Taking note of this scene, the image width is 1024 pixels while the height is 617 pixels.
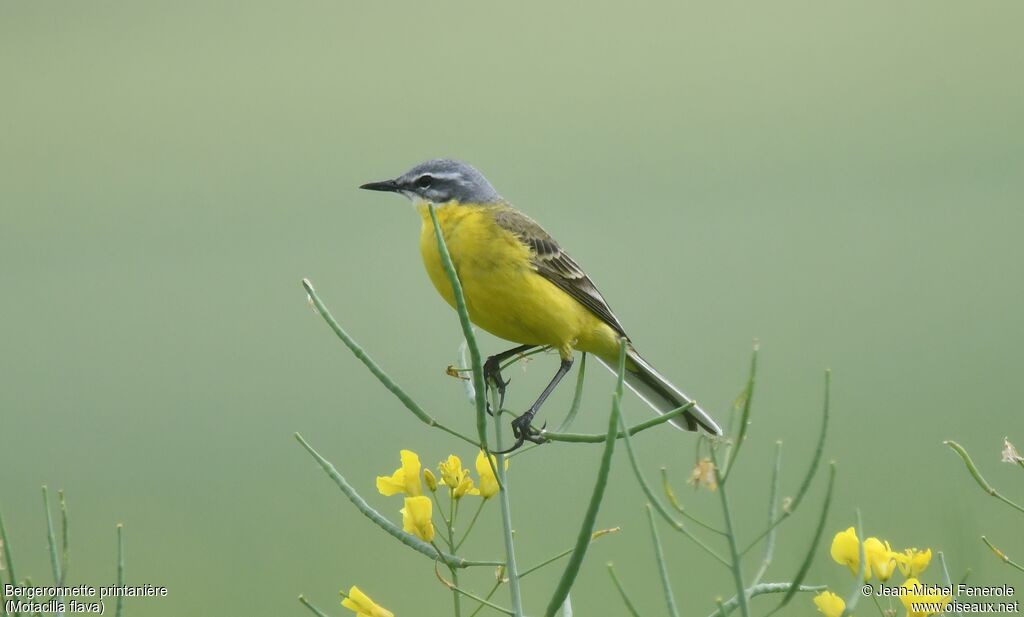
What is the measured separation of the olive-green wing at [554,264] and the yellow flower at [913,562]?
216cm

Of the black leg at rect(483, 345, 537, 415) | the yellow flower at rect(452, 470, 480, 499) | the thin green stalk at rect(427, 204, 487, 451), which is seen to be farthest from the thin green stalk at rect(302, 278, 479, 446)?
the black leg at rect(483, 345, 537, 415)

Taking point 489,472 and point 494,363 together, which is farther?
point 494,363

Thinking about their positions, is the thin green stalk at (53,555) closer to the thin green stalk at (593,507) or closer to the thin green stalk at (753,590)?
the thin green stalk at (593,507)

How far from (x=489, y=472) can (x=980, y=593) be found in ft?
2.96

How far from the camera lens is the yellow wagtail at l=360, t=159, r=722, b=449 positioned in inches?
141

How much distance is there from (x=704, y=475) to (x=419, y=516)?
0.52 meters

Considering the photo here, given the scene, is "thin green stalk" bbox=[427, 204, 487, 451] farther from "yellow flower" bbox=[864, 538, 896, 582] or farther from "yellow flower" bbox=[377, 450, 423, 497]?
"yellow flower" bbox=[864, 538, 896, 582]

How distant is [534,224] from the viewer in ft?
13.8

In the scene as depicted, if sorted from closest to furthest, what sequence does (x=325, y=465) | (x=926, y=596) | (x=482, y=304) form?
(x=926, y=596) < (x=325, y=465) < (x=482, y=304)

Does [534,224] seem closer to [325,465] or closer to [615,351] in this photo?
[615,351]

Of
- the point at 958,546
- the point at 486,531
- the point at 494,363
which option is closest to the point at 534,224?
the point at 494,363

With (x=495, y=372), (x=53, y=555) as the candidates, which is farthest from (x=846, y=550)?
(x=495, y=372)

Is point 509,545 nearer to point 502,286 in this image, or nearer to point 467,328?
point 467,328

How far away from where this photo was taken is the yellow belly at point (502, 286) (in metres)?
3.58
